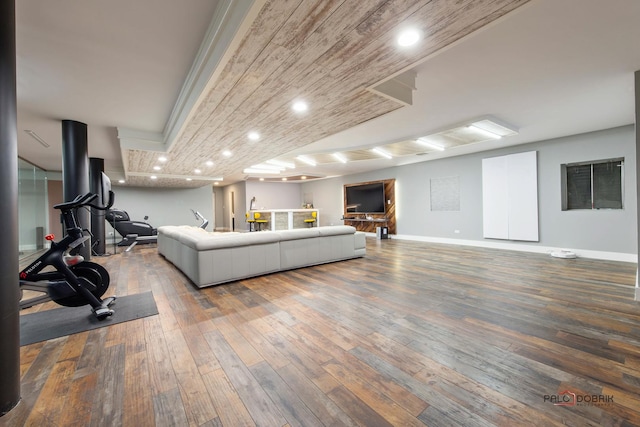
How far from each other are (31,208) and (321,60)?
9.20 meters

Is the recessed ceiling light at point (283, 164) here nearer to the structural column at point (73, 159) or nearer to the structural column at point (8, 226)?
the structural column at point (73, 159)

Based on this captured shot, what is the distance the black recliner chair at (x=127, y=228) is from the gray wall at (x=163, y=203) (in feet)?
7.97

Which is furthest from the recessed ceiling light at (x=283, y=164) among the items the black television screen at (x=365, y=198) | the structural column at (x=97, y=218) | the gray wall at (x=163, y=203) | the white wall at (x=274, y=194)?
the gray wall at (x=163, y=203)

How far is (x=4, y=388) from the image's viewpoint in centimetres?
135

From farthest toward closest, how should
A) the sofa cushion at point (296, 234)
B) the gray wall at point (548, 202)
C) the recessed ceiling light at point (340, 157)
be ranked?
the recessed ceiling light at point (340, 157) → the gray wall at point (548, 202) → the sofa cushion at point (296, 234)

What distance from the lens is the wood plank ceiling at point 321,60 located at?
1616 millimetres

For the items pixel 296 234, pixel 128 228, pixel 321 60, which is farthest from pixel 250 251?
pixel 128 228

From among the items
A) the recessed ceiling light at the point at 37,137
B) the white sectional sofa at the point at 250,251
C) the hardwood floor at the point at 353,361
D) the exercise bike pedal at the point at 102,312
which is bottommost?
the hardwood floor at the point at 353,361

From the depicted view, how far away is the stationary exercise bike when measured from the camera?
2318 mm

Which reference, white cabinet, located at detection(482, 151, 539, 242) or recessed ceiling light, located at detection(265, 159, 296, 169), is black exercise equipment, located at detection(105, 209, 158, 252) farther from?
white cabinet, located at detection(482, 151, 539, 242)

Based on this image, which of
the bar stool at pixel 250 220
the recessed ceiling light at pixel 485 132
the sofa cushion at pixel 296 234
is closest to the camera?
the sofa cushion at pixel 296 234

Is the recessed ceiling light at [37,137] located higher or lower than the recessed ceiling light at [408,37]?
higher

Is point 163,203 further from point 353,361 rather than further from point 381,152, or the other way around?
point 353,361

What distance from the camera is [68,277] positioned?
2.40 metres
